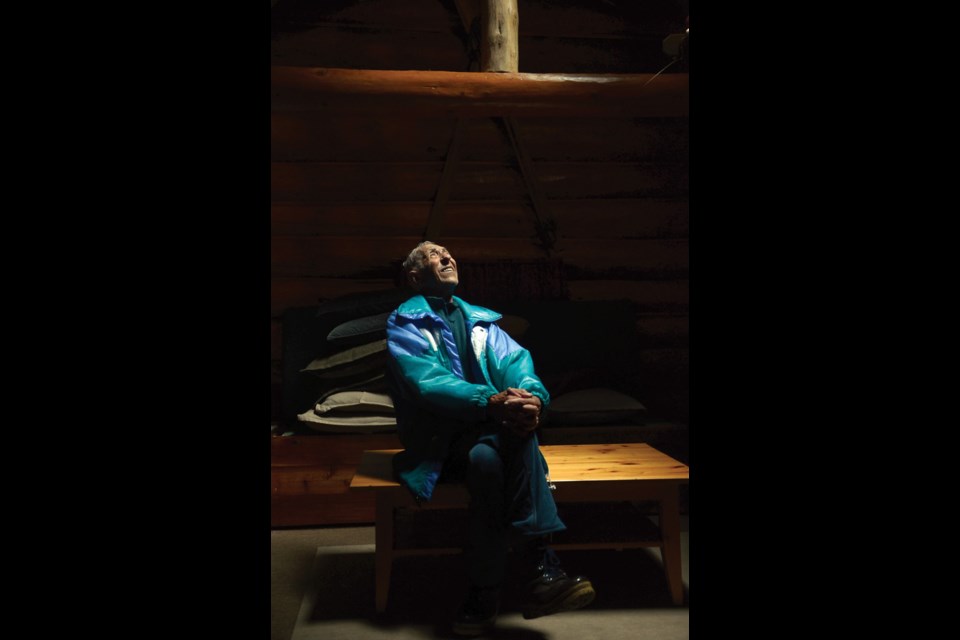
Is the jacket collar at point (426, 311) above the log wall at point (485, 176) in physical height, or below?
below

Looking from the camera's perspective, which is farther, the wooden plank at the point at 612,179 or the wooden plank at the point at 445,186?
the wooden plank at the point at 612,179

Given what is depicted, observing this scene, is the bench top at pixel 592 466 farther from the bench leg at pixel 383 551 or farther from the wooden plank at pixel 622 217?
the wooden plank at pixel 622 217

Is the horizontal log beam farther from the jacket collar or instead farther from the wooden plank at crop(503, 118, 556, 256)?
the jacket collar

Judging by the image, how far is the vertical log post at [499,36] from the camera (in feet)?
13.7

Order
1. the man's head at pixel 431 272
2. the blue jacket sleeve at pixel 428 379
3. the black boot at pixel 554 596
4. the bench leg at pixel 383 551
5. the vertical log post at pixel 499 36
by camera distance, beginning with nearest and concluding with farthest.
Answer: the black boot at pixel 554 596, the blue jacket sleeve at pixel 428 379, the bench leg at pixel 383 551, the man's head at pixel 431 272, the vertical log post at pixel 499 36

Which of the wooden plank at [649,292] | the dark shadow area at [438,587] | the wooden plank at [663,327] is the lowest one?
the dark shadow area at [438,587]

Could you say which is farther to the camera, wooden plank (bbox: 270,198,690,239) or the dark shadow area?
wooden plank (bbox: 270,198,690,239)

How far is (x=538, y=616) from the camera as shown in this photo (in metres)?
2.84

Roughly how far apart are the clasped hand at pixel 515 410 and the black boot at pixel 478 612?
1.96ft

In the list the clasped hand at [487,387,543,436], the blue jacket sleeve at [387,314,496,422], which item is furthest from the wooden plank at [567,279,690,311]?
the clasped hand at [487,387,543,436]

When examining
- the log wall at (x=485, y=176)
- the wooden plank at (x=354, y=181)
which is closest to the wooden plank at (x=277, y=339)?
the log wall at (x=485, y=176)

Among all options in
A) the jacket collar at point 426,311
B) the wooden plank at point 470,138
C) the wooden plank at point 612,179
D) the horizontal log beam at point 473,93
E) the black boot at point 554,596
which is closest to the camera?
the black boot at point 554,596

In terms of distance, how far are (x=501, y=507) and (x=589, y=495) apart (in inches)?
15.5

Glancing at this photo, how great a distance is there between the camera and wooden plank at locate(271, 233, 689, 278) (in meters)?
5.13
